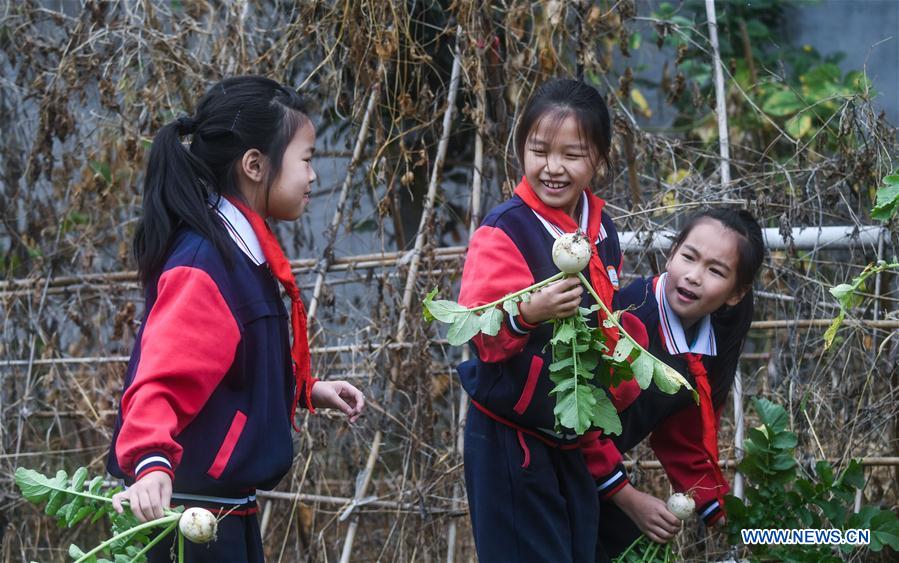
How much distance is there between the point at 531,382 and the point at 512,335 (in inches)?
6.1

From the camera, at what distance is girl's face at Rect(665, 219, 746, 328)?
Result: 99.5 inches

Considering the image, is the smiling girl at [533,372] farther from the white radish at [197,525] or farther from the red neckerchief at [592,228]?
the white radish at [197,525]

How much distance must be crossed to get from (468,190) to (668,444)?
1.41 metres

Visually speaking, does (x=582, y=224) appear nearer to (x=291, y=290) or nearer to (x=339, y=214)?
(x=291, y=290)

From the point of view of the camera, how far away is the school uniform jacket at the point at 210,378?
185 centimetres

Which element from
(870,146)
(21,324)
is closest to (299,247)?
(21,324)

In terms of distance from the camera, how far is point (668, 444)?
2701 mm

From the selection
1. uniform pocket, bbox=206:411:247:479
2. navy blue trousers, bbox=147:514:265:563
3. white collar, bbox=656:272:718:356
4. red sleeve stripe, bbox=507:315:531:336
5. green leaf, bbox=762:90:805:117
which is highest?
green leaf, bbox=762:90:805:117

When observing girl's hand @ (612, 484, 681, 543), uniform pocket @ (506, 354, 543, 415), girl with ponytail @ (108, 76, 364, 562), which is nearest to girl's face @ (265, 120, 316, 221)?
girl with ponytail @ (108, 76, 364, 562)

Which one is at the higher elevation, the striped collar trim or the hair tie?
the hair tie

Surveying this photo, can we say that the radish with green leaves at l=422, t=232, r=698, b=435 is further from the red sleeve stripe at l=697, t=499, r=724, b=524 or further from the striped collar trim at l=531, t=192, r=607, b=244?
the red sleeve stripe at l=697, t=499, r=724, b=524

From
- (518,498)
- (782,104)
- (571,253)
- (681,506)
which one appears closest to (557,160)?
(571,253)

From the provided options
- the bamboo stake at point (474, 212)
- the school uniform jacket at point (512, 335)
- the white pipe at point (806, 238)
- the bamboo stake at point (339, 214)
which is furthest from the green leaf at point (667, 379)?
the bamboo stake at point (339, 214)

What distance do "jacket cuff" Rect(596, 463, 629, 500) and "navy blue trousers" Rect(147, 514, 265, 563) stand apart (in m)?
0.88
